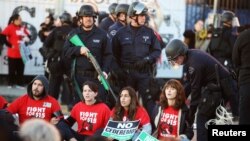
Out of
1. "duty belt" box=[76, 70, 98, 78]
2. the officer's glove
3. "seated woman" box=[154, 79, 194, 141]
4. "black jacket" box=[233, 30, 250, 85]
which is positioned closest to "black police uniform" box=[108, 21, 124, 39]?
the officer's glove

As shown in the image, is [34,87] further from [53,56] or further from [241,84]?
[53,56]

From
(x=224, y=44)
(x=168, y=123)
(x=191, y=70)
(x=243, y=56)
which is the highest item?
(x=243, y=56)

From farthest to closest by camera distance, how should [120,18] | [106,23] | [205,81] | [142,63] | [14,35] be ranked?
1. [14,35]
2. [106,23]
3. [120,18]
4. [142,63]
5. [205,81]

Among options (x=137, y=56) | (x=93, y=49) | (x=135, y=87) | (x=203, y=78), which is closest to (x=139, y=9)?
(x=137, y=56)

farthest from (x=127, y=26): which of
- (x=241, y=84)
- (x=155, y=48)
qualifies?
(x=241, y=84)

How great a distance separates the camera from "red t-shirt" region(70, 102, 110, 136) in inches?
386

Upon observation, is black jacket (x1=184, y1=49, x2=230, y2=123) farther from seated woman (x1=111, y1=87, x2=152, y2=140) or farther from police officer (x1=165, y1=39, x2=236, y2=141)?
seated woman (x1=111, y1=87, x2=152, y2=140)

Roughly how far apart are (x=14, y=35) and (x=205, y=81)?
7.25m

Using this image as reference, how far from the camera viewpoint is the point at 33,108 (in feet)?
32.9

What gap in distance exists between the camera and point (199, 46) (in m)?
16.6

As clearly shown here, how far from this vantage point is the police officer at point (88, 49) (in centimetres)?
1102

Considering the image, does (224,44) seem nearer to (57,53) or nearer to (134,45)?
(57,53)

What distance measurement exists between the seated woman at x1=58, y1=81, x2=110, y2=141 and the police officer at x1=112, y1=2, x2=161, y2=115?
58.5 inches

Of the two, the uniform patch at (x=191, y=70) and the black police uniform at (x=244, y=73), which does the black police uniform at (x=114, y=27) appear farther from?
the black police uniform at (x=244, y=73)
